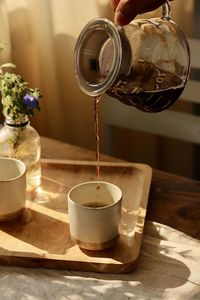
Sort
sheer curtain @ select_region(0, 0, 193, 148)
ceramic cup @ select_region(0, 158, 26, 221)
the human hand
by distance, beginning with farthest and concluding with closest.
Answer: sheer curtain @ select_region(0, 0, 193, 148), ceramic cup @ select_region(0, 158, 26, 221), the human hand

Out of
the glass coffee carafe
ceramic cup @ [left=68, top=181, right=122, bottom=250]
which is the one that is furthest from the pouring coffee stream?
ceramic cup @ [left=68, top=181, right=122, bottom=250]

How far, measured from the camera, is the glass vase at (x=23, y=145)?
109 cm

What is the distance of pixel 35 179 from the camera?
44.4 inches

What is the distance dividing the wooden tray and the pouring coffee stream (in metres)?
0.23

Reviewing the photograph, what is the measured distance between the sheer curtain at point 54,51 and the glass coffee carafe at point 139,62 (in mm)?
666

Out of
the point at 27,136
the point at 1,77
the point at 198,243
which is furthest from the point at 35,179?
the point at 198,243

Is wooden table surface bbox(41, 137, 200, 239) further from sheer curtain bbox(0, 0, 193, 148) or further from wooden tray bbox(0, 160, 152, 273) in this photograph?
sheer curtain bbox(0, 0, 193, 148)

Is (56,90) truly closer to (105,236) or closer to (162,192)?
(162,192)

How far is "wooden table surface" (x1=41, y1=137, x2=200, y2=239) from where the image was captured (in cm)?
101

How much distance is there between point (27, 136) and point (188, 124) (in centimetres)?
53

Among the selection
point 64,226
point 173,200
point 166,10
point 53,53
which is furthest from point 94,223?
point 53,53

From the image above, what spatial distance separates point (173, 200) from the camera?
3.56ft

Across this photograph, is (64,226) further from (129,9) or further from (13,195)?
(129,9)

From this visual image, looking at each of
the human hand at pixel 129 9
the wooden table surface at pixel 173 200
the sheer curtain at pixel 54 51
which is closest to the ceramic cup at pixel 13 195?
the wooden table surface at pixel 173 200
